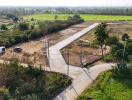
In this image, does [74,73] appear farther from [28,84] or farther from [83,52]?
[83,52]

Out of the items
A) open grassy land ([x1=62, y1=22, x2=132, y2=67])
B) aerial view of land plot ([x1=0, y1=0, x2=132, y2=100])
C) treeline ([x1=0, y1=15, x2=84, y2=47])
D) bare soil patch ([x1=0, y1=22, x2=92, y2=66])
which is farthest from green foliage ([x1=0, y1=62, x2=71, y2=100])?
treeline ([x1=0, y1=15, x2=84, y2=47])

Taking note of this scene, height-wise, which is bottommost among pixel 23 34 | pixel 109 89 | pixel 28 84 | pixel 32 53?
pixel 32 53

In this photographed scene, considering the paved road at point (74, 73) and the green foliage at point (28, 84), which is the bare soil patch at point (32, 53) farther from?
the green foliage at point (28, 84)

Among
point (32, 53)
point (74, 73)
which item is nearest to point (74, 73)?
point (74, 73)

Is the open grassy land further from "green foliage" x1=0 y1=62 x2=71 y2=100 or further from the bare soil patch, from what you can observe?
"green foliage" x1=0 y1=62 x2=71 y2=100

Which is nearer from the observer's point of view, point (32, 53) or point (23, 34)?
point (32, 53)

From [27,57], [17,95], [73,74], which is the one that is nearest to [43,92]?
[17,95]

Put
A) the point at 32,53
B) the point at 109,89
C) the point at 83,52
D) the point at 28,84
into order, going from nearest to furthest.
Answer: the point at 28,84 < the point at 109,89 < the point at 32,53 < the point at 83,52

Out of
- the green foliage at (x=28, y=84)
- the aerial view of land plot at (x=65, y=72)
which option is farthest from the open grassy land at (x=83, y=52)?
the green foliage at (x=28, y=84)

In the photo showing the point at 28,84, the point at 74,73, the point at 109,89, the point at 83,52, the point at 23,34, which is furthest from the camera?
the point at 23,34
